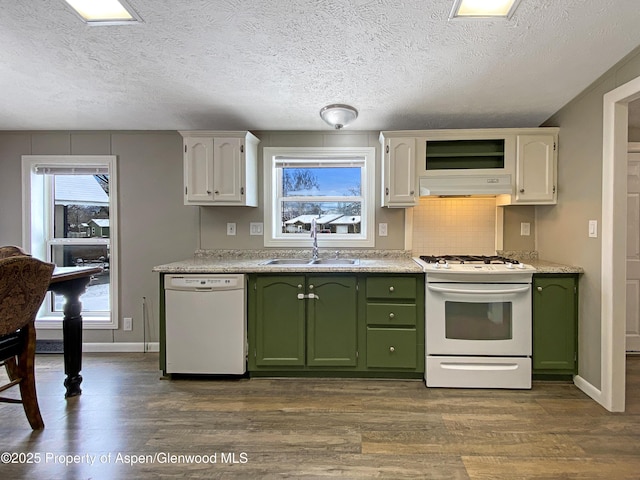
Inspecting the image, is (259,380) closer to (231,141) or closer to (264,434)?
(264,434)

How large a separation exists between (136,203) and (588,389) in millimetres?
4009

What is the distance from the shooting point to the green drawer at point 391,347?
8.31ft

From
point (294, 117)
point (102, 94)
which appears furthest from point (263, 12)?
point (102, 94)

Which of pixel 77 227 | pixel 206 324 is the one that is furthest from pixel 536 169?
pixel 77 227

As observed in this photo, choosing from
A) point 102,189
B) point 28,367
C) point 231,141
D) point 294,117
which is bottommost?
point 28,367

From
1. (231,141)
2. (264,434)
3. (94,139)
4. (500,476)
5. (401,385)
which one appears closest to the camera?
(500,476)

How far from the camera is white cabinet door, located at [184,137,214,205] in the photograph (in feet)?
9.34

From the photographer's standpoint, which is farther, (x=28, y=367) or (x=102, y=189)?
(x=102, y=189)

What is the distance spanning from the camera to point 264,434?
75.3 inches

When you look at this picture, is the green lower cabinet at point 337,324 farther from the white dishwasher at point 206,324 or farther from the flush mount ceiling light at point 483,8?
the flush mount ceiling light at point 483,8

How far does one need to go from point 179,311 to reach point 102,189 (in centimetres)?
169

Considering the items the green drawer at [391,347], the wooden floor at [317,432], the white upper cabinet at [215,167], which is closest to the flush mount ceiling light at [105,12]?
the white upper cabinet at [215,167]

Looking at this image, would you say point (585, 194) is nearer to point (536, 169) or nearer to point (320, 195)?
point (536, 169)

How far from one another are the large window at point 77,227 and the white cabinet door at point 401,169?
2657 mm
